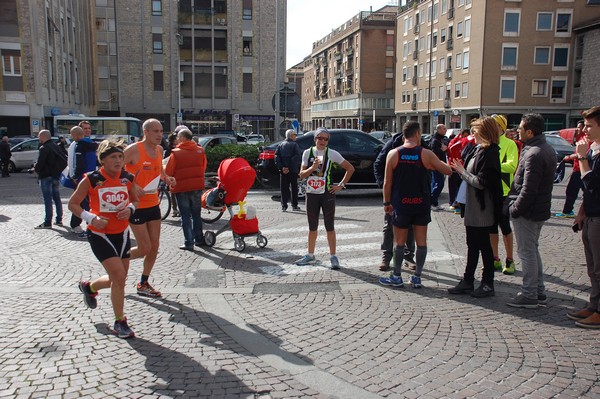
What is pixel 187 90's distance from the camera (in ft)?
167

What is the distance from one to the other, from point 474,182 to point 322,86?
100 m

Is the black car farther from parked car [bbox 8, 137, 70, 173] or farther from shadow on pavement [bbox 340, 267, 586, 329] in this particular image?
parked car [bbox 8, 137, 70, 173]

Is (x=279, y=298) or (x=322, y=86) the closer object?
(x=279, y=298)

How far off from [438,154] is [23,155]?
66.5 feet

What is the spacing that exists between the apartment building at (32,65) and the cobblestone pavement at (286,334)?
99.7 ft

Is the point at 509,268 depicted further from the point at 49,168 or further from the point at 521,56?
the point at 521,56

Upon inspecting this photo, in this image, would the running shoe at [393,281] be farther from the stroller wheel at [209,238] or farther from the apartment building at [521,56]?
the apartment building at [521,56]

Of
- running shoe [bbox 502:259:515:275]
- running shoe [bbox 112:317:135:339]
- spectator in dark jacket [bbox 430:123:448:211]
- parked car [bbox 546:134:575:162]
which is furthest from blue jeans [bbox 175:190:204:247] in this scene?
parked car [bbox 546:134:575:162]

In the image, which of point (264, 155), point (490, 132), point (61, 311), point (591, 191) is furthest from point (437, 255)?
point (264, 155)

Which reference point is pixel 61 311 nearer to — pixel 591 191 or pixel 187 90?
pixel 591 191

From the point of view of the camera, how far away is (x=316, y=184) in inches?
277

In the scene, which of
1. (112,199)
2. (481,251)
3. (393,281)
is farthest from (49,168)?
(481,251)

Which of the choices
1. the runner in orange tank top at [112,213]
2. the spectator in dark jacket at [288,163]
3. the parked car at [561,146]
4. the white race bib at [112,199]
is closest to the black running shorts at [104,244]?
the runner in orange tank top at [112,213]

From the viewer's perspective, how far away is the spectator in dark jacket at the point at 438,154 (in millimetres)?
11586
